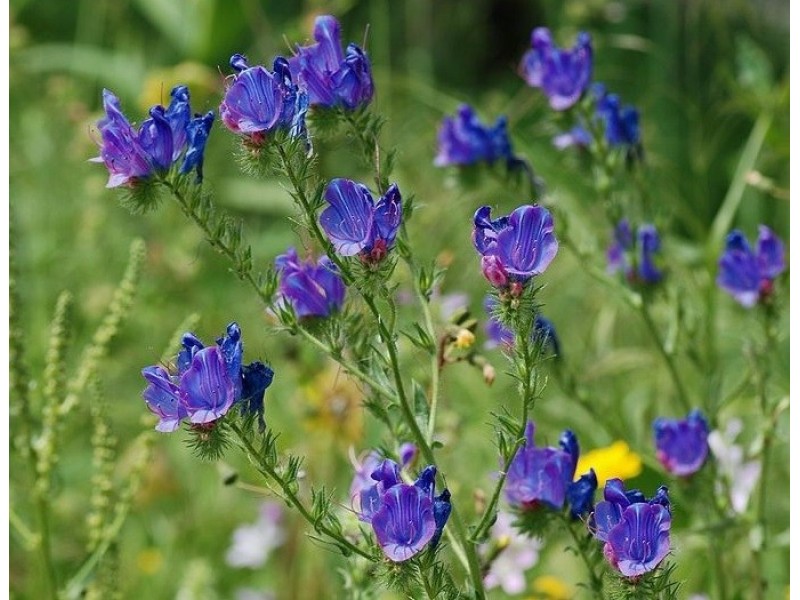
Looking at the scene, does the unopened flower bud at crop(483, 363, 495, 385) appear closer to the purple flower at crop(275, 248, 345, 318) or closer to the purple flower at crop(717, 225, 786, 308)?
the purple flower at crop(275, 248, 345, 318)

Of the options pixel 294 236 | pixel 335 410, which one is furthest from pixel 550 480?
pixel 294 236

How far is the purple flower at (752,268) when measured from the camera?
156cm

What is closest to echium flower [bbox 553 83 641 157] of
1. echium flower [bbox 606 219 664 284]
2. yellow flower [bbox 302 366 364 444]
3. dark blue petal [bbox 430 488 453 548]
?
echium flower [bbox 606 219 664 284]

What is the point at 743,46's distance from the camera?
199cm

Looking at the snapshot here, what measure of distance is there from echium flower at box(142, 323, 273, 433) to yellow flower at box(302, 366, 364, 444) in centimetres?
86

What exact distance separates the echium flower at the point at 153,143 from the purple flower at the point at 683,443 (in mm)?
619

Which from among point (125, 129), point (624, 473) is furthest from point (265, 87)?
point (624, 473)

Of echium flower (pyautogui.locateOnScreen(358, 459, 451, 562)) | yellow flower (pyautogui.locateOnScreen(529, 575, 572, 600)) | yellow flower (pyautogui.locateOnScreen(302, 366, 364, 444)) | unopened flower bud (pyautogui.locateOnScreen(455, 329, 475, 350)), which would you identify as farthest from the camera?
yellow flower (pyautogui.locateOnScreen(302, 366, 364, 444))

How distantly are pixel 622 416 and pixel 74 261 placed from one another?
1233 millimetres

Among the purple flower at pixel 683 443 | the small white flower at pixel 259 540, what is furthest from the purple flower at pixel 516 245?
the small white flower at pixel 259 540

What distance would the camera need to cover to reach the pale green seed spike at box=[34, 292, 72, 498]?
1.32 meters

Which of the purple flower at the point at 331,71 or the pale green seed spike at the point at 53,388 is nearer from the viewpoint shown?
the purple flower at the point at 331,71

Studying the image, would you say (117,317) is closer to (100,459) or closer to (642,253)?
(100,459)

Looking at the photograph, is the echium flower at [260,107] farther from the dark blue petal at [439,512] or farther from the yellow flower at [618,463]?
the yellow flower at [618,463]
